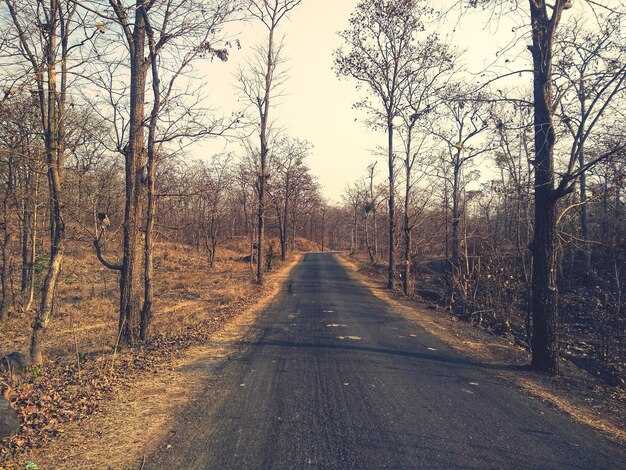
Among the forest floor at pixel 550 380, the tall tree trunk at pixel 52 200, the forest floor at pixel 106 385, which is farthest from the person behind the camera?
the tall tree trunk at pixel 52 200

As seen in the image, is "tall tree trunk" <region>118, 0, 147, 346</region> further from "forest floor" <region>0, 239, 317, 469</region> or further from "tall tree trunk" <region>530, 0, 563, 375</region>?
"tall tree trunk" <region>530, 0, 563, 375</region>

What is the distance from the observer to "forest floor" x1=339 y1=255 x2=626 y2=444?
5.30 meters

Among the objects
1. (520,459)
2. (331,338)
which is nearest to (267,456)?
(520,459)

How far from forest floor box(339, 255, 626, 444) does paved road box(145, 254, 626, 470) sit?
37cm

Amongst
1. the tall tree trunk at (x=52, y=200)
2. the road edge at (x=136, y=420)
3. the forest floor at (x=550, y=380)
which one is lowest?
the forest floor at (x=550, y=380)

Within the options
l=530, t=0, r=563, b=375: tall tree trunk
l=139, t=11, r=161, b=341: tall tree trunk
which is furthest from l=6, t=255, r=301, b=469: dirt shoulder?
l=530, t=0, r=563, b=375: tall tree trunk

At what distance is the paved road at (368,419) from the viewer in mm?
3928

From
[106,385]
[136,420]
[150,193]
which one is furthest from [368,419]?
[150,193]

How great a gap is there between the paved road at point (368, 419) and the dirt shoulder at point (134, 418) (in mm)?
264

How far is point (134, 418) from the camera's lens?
4.85 meters

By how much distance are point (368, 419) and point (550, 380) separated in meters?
3.79

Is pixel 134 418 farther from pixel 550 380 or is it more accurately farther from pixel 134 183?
pixel 550 380

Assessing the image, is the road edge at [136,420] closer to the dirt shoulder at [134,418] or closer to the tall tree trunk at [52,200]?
the dirt shoulder at [134,418]

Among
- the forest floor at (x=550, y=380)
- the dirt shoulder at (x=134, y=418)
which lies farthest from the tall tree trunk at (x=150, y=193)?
the forest floor at (x=550, y=380)
